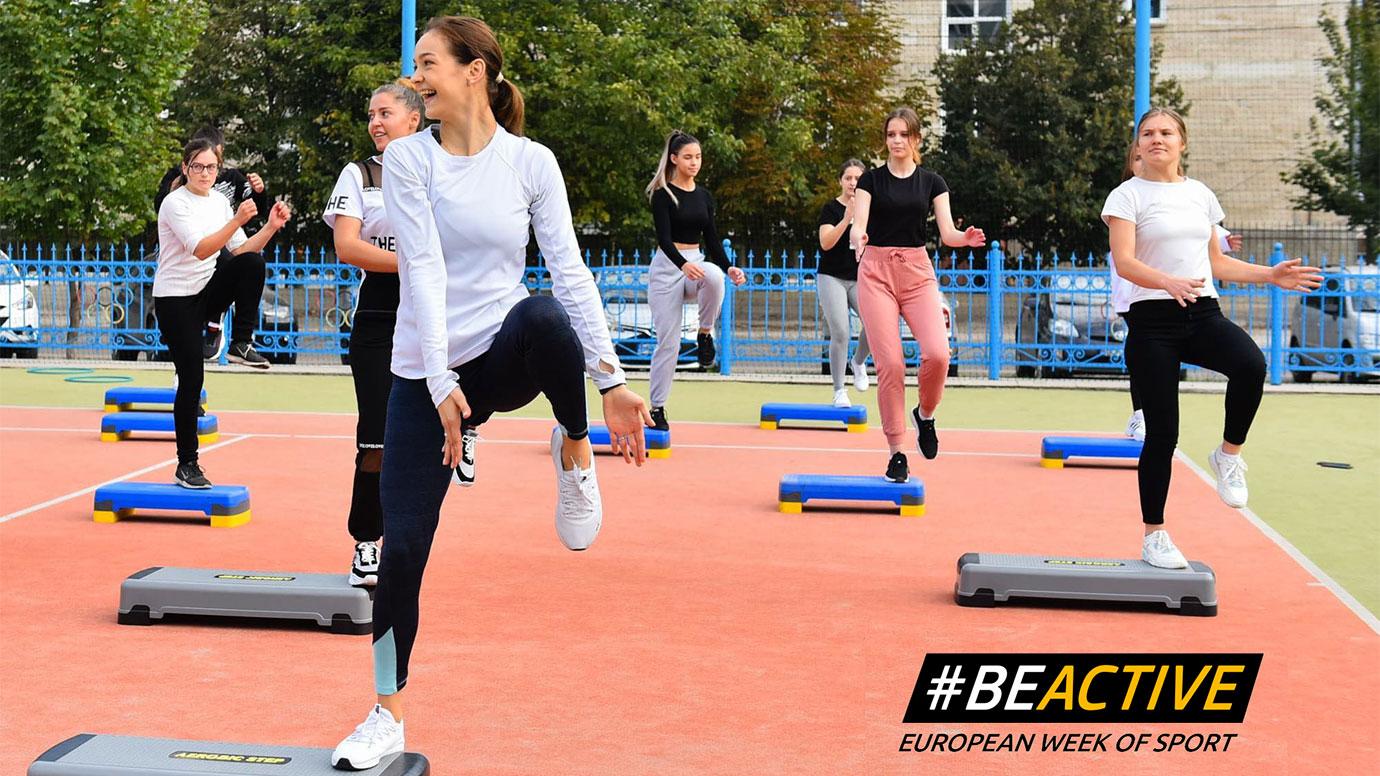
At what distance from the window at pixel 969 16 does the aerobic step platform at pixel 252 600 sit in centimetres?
3837

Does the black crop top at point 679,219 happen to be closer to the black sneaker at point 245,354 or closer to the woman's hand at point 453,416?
the black sneaker at point 245,354

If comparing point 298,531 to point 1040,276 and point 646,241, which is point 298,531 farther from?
point 646,241

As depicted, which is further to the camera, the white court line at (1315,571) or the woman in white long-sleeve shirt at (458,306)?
the white court line at (1315,571)

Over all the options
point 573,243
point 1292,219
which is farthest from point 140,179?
point 1292,219

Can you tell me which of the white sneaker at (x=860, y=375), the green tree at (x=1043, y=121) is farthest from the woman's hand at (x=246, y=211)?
the green tree at (x=1043, y=121)

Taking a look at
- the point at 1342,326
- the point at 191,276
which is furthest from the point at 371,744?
the point at 1342,326

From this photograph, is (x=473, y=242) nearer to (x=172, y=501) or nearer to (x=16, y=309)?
(x=172, y=501)

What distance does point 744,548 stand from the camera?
8.58m

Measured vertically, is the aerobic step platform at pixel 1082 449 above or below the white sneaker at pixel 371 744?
above

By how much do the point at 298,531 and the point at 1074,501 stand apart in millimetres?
4843

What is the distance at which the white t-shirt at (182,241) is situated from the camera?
9047 mm

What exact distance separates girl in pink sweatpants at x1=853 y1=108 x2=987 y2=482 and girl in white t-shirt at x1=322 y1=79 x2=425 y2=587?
133 inches

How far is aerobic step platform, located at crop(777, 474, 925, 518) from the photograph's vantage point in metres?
9.54

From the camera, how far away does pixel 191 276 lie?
30.0 ft
